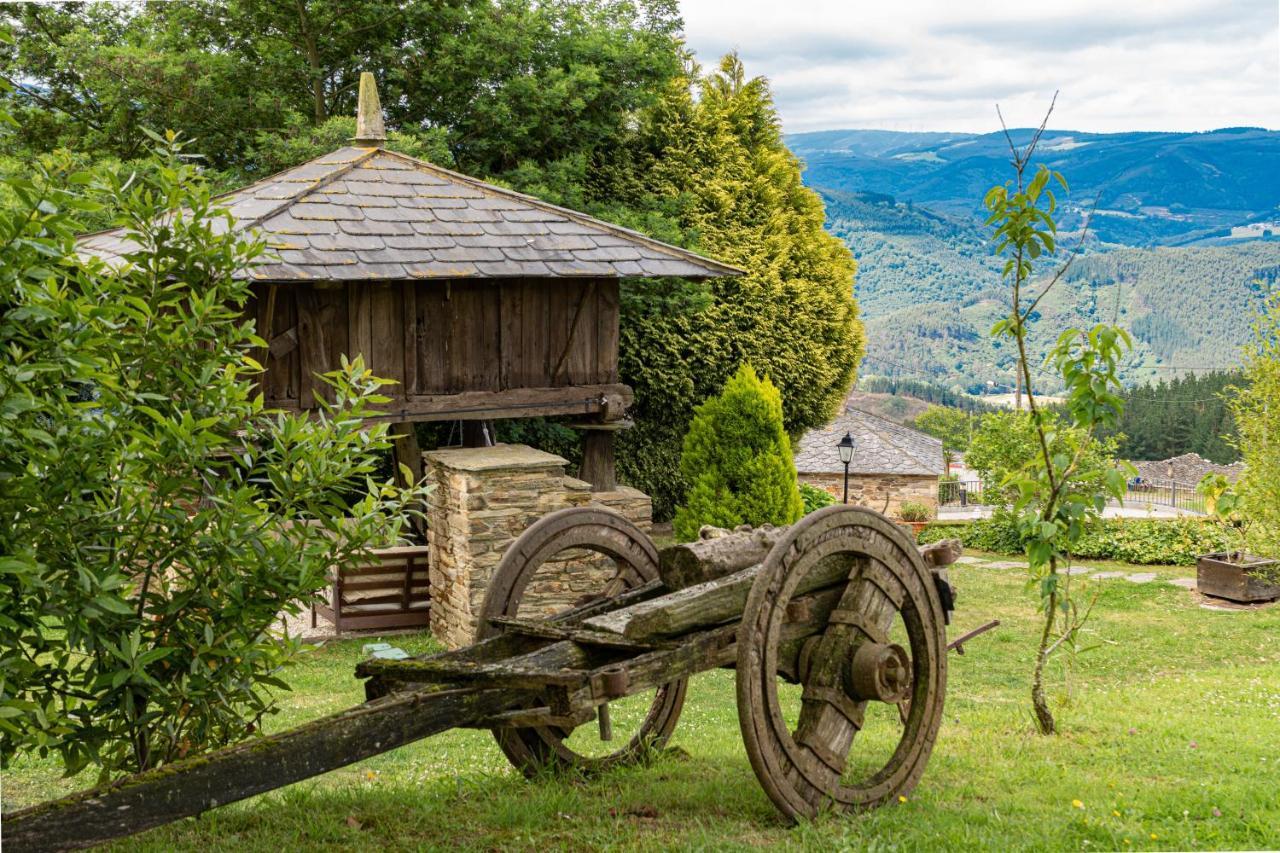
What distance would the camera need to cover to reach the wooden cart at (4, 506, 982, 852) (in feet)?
11.8

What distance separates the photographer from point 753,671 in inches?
166

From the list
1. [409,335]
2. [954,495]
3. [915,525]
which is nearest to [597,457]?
[409,335]

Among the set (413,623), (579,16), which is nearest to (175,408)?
(413,623)

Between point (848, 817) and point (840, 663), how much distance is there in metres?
0.61

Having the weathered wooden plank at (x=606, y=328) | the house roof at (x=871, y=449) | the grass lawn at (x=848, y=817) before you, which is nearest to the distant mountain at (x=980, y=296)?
the house roof at (x=871, y=449)

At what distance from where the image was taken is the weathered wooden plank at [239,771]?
328cm

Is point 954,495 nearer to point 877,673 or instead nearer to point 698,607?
point 877,673

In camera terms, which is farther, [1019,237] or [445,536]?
[445,536]

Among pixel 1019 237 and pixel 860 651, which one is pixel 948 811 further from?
pixel 1019 237

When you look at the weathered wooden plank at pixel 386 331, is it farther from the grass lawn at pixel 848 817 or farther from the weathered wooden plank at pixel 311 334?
the grass lawn at pixel 848 817

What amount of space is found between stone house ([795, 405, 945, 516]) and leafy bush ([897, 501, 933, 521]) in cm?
52

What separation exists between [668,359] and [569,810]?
15.1 meters

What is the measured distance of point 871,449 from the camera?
34.9 metres

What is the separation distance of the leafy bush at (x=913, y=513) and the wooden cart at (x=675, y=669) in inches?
891
